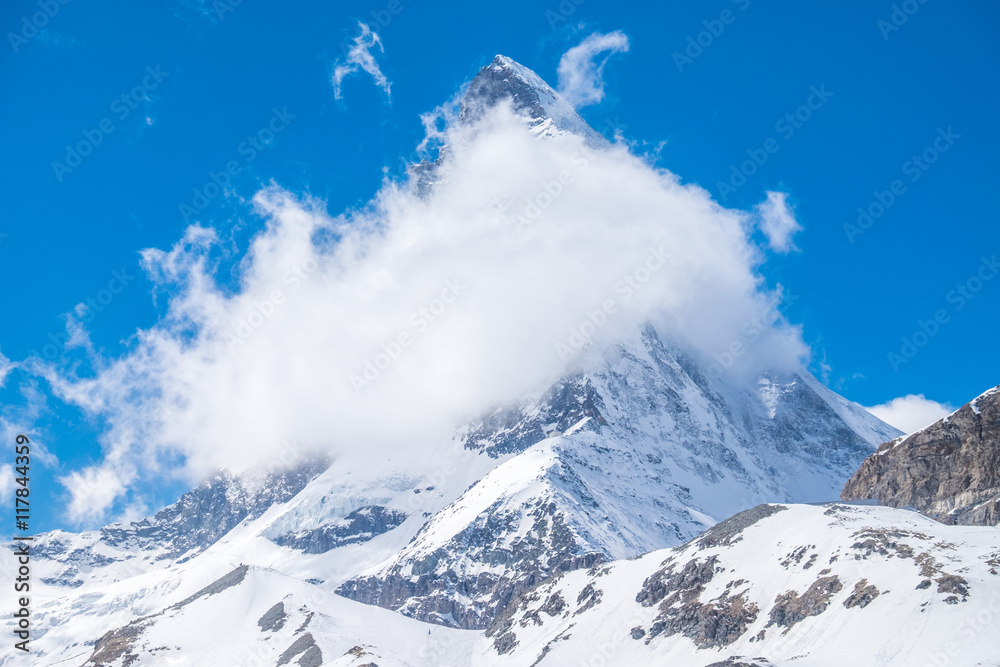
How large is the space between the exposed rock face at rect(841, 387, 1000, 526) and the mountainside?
34.0 ft

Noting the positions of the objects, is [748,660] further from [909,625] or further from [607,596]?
[607,596]

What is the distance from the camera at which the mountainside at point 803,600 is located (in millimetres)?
129000

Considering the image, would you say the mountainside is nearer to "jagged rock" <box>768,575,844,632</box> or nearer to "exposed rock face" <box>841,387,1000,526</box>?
"jagged rock" <box>768,575,844,632</box>

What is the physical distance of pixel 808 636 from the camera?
466ft

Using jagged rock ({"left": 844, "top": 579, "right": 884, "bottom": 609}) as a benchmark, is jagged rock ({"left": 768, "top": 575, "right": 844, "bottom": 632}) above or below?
above

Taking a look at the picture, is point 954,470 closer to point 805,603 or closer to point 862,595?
point 862,595

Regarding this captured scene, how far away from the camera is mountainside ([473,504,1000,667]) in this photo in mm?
129000

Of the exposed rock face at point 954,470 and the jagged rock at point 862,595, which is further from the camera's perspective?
the exposed rock face at point 954,470

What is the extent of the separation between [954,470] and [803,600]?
145ft

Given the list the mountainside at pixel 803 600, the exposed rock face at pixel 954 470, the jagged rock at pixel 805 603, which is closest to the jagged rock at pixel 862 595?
the mountainside at pixel 803 600

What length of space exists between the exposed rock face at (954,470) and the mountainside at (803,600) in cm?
1036

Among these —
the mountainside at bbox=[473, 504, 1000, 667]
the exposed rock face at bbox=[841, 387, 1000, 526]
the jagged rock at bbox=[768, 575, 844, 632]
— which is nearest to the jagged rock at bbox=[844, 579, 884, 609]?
the mountainside at bbox=[473, 504, 1000, 667]

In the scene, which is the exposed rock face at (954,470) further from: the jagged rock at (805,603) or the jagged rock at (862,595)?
the jagged rock at (805,603)

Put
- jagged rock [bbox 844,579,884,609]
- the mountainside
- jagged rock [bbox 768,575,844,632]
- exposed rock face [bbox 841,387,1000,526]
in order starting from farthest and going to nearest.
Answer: exposed rock face [bbox 841,387,1000,526], jagged rock [bbox 768,575,844,632], jagged rock [bbox 844,579,884,609], the mountainside
